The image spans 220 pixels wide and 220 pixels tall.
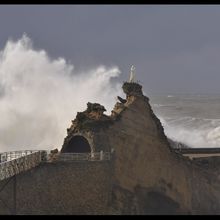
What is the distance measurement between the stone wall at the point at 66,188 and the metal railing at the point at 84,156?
21 centimetres

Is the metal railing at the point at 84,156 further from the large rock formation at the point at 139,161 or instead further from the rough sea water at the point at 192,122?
the rough sea water at the point at 192,122

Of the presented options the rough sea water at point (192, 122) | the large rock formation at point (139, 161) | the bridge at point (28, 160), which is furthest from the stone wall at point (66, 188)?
the rough sea water at point (192, 122)

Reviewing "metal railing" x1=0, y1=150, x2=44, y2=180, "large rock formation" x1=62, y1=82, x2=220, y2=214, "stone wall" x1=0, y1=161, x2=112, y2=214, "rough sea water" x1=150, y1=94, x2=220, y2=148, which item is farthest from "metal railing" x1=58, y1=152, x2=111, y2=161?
"rough sea water" x1=150, y1=94, x2=220, y2=148

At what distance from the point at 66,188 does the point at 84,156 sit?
1304 mm

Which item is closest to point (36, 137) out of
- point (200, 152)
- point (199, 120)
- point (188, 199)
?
point (200, 152)

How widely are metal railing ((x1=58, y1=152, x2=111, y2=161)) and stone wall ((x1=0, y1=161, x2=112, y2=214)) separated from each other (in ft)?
0.70

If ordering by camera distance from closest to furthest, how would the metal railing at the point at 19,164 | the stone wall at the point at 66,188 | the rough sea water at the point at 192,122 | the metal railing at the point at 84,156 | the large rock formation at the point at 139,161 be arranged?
the metal railing at the point at 19,164, the stone wall at the point at 66,188, the metal railing at the point at 84,156, the large rock formation at the point at 139,161, the rough sea water at the point at 192,122

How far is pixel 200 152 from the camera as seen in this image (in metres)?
33.5

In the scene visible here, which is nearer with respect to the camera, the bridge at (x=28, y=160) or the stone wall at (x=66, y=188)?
the bridge at (x=28, y=160)

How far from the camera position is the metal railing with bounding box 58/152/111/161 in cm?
2486

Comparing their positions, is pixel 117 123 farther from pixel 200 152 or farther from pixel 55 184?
pixel 200 152

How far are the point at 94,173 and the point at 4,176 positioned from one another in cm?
315

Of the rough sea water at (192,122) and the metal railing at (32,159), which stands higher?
the rough sea water at (192,122)

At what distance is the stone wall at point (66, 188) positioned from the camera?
24.0 metres
